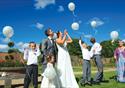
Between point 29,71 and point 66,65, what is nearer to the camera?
point 66,65

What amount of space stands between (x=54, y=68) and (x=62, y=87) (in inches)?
26.3

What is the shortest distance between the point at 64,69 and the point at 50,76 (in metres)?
0.80

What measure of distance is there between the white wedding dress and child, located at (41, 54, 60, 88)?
0.31m

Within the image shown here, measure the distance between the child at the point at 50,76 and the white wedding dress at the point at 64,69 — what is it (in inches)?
12.3

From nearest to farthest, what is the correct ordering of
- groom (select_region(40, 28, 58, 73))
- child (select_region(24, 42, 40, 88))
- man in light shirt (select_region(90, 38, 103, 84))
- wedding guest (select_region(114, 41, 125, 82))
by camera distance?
groom (select_region(40, 28, 58, 73))
child (select_region(24, 42, 40, 88))
man in light shirt (select_region(90, 38, 103, 84))
wedding guest (select_region(114, 41, 125, 82))

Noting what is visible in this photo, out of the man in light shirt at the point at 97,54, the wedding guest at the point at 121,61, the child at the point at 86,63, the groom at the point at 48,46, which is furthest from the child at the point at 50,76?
the wedding guest at the point at 121,61

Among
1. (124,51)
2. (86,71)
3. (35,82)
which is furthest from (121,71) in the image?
(35,82)

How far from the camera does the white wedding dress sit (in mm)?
11008

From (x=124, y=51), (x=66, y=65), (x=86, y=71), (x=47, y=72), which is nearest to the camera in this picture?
(x=47, y=72)

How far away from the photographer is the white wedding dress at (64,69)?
1101 cm


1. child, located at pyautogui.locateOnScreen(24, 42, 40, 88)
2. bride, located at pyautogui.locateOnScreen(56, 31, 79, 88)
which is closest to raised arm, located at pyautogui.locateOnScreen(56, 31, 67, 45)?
bride, located at pyautogui.locateOnScreen(56, 31, 79, 88)

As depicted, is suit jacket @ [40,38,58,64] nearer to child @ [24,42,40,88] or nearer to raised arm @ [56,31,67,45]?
raised arm @ [56,31,67,45]

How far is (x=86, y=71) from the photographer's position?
14.5 meters

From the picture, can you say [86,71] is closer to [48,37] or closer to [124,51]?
[124,51]
